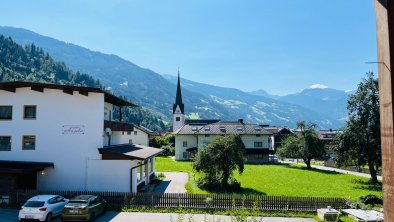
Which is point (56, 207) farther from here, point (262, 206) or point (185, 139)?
point (185, 139)

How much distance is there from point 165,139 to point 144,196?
79409 millimetres

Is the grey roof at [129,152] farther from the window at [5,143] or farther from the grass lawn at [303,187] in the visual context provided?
the window at [5,143]

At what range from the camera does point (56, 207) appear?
24.2 metres

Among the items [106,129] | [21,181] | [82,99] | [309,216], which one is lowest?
[309,216]

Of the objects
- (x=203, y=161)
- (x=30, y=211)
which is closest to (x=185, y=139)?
(x=203, y=161)

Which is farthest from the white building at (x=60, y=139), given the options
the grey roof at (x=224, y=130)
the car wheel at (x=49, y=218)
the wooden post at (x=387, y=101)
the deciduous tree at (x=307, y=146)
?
the grey roof at (x=224, y=130)

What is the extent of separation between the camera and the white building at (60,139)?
32281mm

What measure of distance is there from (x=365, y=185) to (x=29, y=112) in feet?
141

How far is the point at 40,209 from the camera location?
2247 centimetres

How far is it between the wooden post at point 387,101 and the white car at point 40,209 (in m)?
24.2

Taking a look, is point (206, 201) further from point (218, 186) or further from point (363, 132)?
point (363, 132)

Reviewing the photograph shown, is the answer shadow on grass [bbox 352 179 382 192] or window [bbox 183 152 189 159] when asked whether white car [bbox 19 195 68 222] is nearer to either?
shadow on grass [bbox 352 179 382 192]

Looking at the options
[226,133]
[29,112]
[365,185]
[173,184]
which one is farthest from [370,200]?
[226,133]

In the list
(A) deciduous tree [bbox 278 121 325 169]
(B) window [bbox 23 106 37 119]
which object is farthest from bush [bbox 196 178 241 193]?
(A) deciduous tree [bbox 278 121 325 169]
